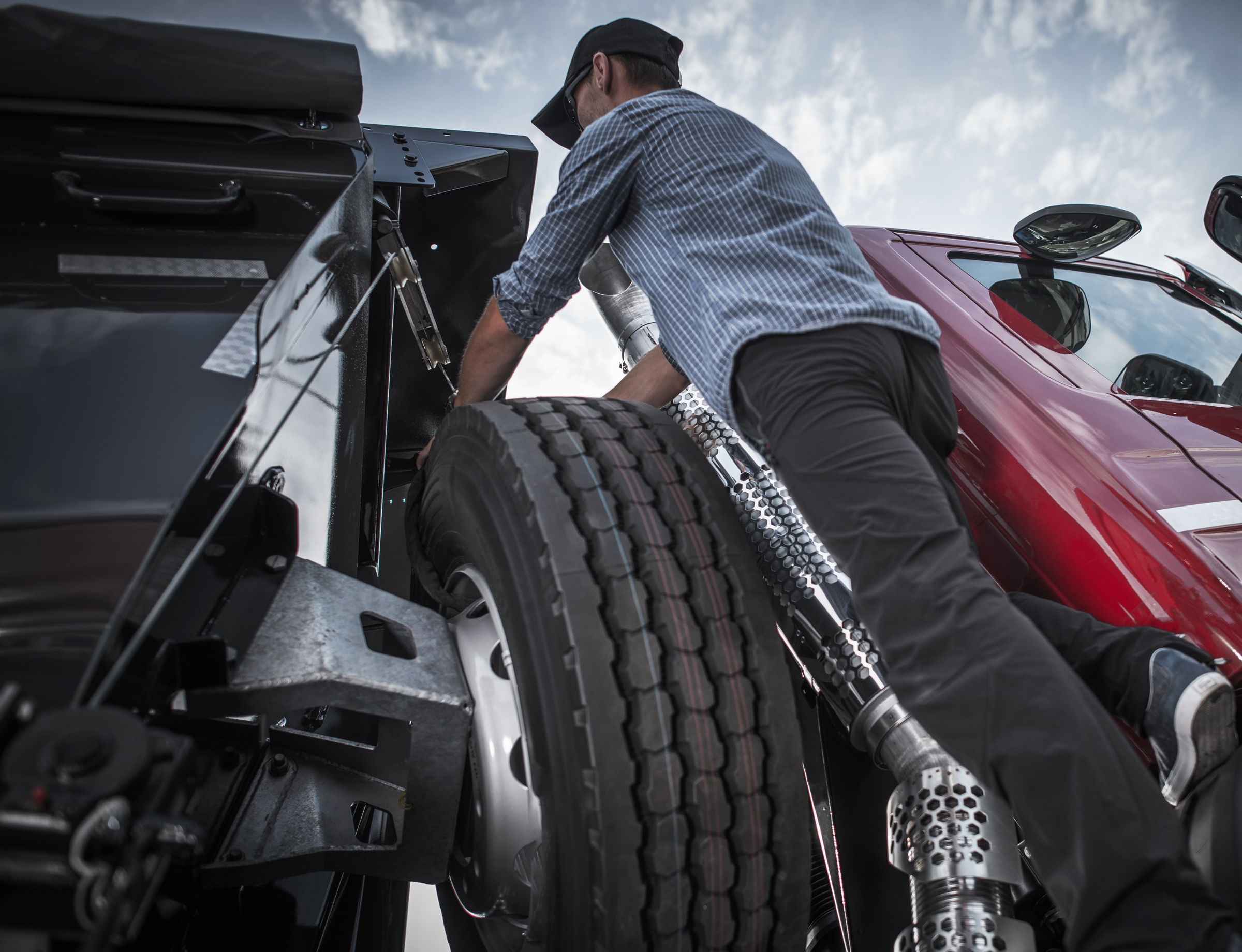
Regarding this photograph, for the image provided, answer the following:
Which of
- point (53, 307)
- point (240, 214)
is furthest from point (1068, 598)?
point (53, 307)

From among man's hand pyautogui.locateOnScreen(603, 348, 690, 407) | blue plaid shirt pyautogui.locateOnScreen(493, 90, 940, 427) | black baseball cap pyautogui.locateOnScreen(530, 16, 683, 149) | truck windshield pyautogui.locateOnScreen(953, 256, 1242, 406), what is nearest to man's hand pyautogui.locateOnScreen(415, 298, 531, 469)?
blue plaid shirt pyautogui.locateOnScreen(493, 90, 940, 427)

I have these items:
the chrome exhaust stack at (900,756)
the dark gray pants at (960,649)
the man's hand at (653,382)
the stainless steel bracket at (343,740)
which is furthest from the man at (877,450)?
the stainless steel bracket at (343,740)

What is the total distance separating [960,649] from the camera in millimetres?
941

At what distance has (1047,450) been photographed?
57.2 inches

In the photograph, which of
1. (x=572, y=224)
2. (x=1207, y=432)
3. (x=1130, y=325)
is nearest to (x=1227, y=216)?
(x=1130, y=325)

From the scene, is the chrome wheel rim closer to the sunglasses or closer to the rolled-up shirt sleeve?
the rolled-up shirt sleeve

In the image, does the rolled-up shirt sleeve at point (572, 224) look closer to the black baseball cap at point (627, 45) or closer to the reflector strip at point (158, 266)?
the black baseball cap at point (627, 45)

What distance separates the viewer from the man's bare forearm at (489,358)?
1647mm

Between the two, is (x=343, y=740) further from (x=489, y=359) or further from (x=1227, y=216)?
(x=1227, y=216)

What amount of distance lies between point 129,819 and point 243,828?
25.2 inches

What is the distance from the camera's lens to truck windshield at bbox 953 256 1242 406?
1951 millimetres

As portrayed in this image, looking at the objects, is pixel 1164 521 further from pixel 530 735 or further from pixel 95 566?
pixel 95 566

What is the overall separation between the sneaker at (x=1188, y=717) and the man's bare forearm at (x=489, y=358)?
4.04 feet

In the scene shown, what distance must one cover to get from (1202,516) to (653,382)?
109 centimetres
